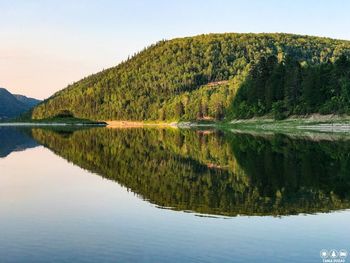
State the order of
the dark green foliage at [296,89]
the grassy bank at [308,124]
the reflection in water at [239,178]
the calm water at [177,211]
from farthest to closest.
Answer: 1. the dark green foliage at [296,89]
2. the grassy bank at [308,124]
3. the reflection in water at [239,178]
4. the calm water at [177,211]

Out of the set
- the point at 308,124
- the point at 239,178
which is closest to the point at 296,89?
the point at 308,124

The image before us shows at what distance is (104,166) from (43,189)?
45.7ft

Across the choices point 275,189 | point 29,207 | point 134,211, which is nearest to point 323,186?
point 275,189

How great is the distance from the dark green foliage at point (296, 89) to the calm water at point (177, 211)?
8309 cm


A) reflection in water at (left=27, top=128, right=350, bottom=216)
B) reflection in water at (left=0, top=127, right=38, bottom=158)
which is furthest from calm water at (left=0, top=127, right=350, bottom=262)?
reflection in water at (left=0, top=127, right=38, bottom=158)

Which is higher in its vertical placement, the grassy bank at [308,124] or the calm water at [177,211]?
the grassy bank at [308,124]

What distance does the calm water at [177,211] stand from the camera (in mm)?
19344

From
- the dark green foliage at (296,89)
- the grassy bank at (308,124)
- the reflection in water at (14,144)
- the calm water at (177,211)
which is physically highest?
the dark green foliage at (296,89)

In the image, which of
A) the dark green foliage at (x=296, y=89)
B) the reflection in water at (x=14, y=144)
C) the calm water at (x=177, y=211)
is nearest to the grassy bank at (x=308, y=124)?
the dark green foliage at (x=296, y=89)

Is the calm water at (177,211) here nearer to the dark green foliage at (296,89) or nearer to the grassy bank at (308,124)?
the grassy bank at (308,124)

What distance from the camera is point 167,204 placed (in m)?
28.8

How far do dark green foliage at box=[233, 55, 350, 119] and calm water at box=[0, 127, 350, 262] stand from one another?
83.1 m

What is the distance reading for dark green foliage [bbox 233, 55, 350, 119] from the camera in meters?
128

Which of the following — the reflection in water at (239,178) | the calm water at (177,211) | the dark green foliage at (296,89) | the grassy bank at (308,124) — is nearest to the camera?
the calm water at (177,211)
